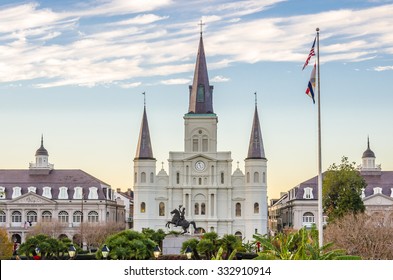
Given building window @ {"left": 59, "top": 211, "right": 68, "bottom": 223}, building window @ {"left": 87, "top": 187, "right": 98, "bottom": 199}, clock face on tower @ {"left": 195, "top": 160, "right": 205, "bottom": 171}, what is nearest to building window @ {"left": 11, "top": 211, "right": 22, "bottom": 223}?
building window @ {"left": 59, "top": 211, "right": 68, "bottom": 223}

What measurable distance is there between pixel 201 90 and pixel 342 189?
39621 mm

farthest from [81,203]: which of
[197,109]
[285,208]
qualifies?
[285,208]

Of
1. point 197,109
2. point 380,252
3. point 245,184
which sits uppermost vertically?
point 197,109

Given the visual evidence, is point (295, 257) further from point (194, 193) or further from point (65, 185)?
point (65, 185)

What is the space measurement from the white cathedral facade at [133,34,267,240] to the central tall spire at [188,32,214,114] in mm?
4148

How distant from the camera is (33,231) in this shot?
366ft

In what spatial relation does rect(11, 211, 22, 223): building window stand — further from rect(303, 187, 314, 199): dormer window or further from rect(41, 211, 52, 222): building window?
rect(303, 187, 314, 199): dormer window

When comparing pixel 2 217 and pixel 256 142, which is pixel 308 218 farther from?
pixel 2 217

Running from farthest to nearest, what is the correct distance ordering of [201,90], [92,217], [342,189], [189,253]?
[92,217] < [201,90] < [342,189] < [189,253]

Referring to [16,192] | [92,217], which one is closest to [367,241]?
[92,217]

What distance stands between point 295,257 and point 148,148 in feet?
298

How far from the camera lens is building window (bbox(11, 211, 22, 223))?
121637mm

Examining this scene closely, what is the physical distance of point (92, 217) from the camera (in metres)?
123

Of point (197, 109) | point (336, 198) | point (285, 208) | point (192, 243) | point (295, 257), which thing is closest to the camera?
point (295, 257)
